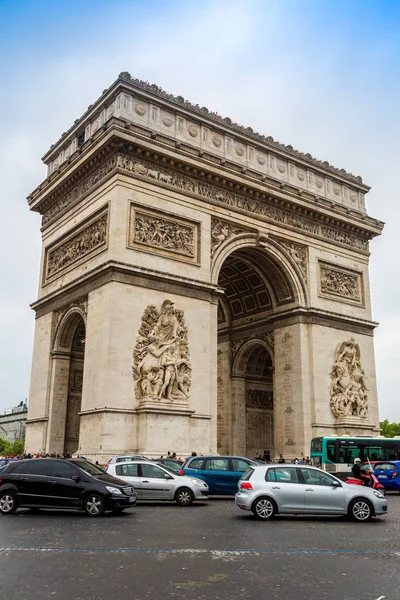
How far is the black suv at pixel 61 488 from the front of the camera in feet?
45.5

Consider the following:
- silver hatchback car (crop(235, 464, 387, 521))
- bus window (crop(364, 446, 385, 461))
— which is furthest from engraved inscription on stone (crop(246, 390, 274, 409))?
silver hatchback car (crop(235, 464, 387, 521))

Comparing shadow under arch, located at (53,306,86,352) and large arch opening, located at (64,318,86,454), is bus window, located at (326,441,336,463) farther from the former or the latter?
shadow under arch, located at (53,306,86,352)

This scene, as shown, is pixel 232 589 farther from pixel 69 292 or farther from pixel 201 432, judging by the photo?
pixel 69 292

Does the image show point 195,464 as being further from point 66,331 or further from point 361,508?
point 66,331

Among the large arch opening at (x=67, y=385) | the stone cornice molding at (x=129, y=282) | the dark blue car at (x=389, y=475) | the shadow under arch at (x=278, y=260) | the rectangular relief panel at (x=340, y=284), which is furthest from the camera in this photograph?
the rectangular relief panel at (x=340, y=284)

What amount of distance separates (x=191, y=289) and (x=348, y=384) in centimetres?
1082

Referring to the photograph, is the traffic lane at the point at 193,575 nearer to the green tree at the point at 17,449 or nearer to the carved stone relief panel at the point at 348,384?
the carved stone relief panel at the point at 348,384

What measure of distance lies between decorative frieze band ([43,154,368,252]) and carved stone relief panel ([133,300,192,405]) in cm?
602

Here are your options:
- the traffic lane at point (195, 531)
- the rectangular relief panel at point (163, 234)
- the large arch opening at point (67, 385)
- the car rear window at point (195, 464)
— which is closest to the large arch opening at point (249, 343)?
the rectangular relief panel at point (163, 234)

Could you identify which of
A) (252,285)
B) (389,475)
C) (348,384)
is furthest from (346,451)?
(252,285)

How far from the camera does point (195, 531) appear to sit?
→ 11.6 m

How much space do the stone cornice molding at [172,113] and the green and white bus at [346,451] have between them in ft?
51.7

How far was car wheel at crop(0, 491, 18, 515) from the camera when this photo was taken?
563 inches

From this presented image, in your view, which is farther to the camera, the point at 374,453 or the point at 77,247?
the point at 77,247
